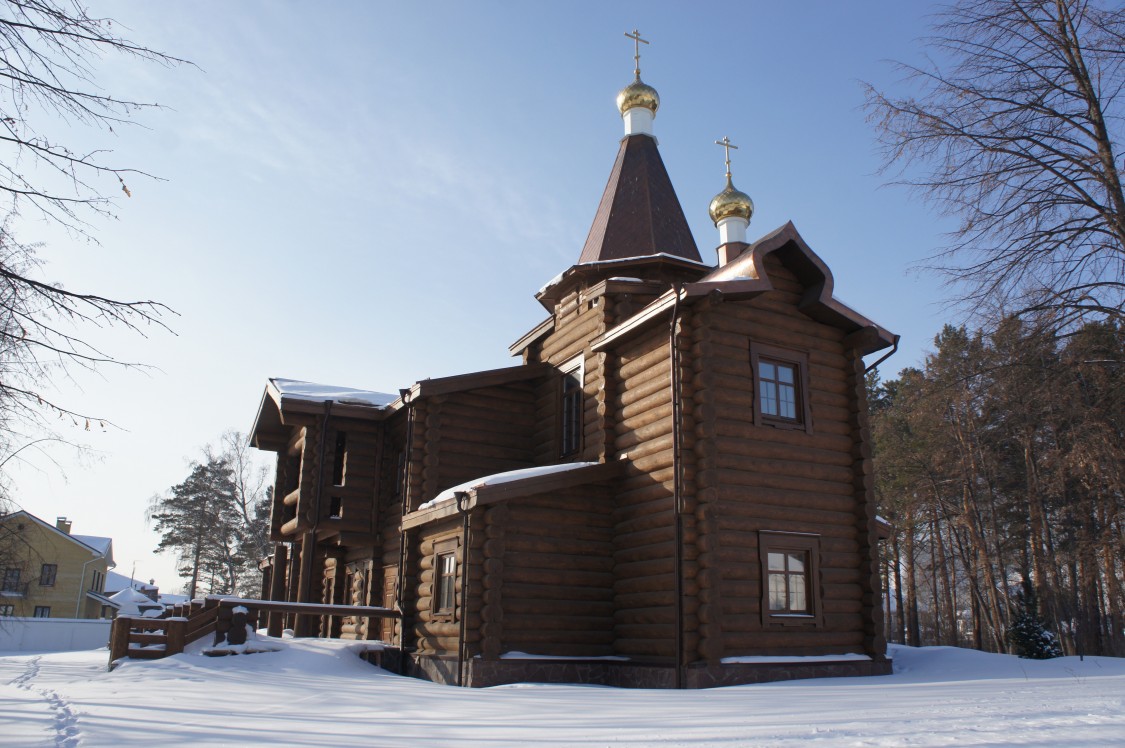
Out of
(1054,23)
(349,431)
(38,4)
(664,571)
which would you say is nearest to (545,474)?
(664,571)

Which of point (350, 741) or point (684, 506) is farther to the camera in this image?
point (684, 506)

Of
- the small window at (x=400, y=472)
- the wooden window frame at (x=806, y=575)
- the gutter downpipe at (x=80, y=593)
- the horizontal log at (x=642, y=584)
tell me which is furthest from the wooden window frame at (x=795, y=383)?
the gutter downpipe at (x=80, y=593)

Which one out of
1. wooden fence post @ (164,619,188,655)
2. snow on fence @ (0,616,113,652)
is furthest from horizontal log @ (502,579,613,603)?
snow on fence @ (0,616,113,652)

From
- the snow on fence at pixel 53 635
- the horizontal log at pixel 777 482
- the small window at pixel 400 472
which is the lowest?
the snow on fence at pixel 53 635

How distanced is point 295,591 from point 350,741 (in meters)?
15.0

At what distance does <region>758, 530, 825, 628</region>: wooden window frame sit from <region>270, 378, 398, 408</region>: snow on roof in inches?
341

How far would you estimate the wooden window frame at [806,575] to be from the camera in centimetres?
1216

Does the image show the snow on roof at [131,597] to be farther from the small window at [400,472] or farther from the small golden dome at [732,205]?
the small golden dome at [732,205]

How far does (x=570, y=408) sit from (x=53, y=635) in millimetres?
26047

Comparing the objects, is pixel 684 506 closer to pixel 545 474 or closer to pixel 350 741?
pixel 545 474

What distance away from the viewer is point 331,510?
59.8 ft

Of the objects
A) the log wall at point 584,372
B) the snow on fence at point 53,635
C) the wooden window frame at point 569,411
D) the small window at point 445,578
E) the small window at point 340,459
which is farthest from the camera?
the snow on fence at point 53,635

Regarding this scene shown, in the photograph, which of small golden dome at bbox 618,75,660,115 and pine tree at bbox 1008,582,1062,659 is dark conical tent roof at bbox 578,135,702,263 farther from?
pine tree at bbox 1008,582,1062,659

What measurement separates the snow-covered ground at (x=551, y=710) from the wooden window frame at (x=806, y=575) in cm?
109
